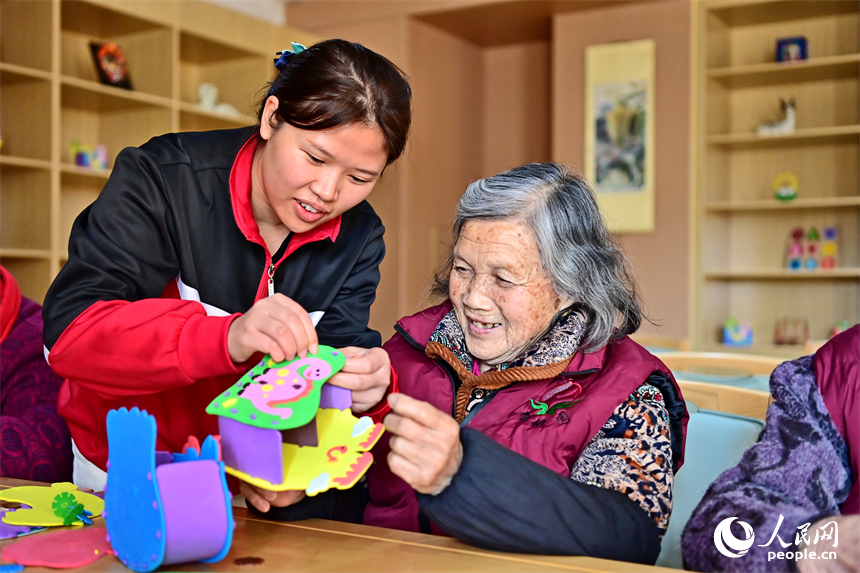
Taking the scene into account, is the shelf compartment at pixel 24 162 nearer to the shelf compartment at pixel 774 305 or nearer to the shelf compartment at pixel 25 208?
the shelf compartment at pixel 25 208

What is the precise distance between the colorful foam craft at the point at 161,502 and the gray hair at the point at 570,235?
751 mm

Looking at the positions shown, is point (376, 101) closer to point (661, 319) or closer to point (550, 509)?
point (550, 509)

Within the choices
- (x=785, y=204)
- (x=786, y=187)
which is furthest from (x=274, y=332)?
(x=786, y=187)

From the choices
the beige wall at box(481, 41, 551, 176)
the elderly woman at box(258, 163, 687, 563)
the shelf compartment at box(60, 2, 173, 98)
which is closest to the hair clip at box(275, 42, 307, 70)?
the elderly woman at box(258, 163, 687, 563)

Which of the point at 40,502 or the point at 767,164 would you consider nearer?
the point at 40,502

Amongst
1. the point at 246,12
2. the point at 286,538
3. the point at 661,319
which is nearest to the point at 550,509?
the point at 286,538

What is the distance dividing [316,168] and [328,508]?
22.7 inches

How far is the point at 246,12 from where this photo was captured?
5945 mm

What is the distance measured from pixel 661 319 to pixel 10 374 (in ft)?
13.7

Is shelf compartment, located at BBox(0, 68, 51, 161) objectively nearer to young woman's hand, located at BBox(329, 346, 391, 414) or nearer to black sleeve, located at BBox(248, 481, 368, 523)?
black sleeve, located at BBox(248, 481, 368, 523)

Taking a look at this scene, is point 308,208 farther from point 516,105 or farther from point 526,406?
point 516,105

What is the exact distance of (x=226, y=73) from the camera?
18.2 ft

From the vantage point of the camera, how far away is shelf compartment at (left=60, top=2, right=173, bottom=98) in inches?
186

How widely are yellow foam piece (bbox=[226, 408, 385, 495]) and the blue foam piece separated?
0.14 metres
